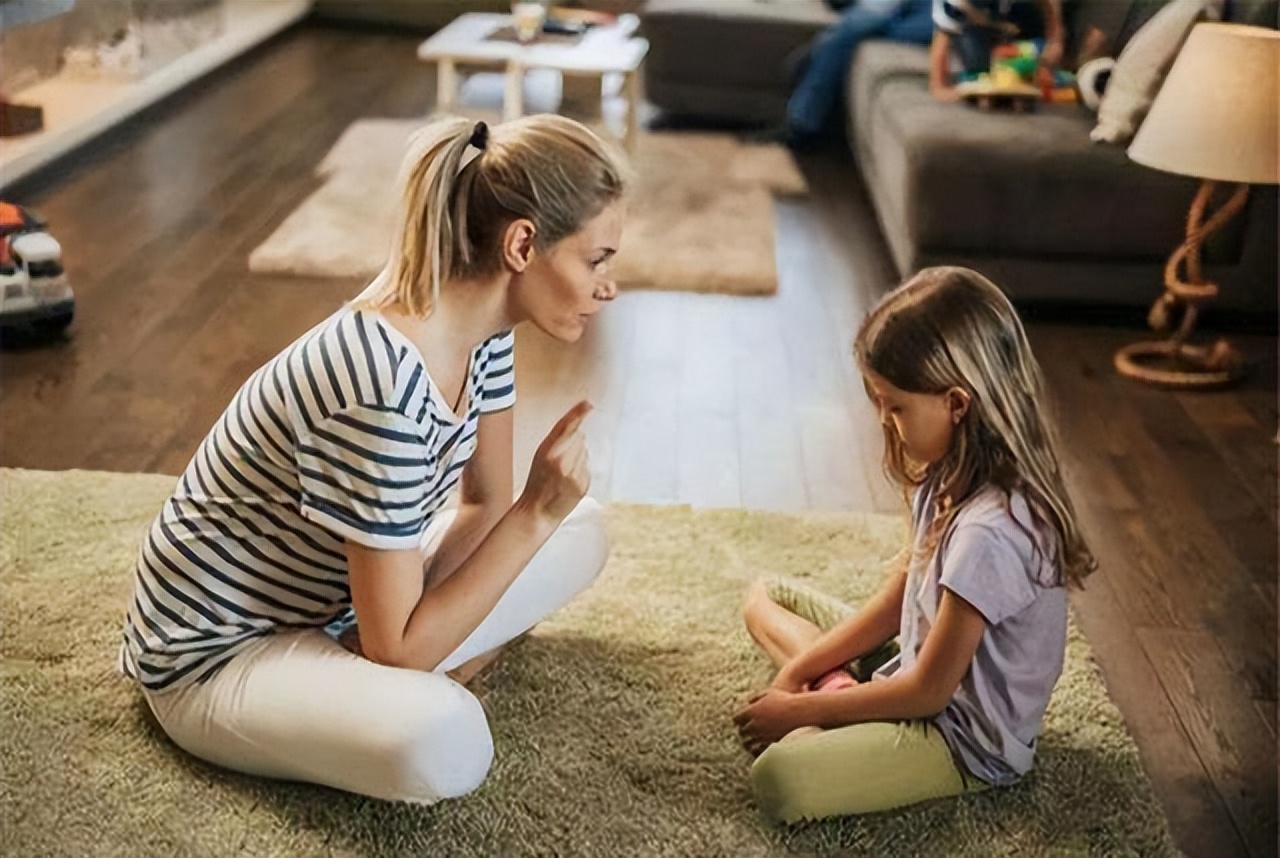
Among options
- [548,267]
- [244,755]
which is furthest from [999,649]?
[244,755]

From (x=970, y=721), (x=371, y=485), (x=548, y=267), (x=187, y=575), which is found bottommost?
(x=970, y=721)

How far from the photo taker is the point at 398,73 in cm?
604

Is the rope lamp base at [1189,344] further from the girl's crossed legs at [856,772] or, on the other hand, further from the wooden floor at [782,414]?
the girl's crossed legs at [856,772]

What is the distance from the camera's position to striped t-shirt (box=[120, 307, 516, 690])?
1487 mm

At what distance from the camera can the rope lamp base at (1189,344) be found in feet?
10.2

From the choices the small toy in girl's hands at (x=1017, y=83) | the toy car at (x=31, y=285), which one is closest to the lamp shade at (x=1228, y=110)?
the small toy in girl's hands at (x=1017, y=83)

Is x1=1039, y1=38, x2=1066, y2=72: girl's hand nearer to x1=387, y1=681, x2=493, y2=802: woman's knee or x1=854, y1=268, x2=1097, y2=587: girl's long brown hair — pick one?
x1=854, y1=268, x2=1097, y2=587: girl's long brown hair

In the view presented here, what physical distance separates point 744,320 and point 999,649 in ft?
6.09

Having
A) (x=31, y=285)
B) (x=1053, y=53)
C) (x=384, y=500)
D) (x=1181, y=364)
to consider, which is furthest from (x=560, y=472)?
(x=1053, y=53)

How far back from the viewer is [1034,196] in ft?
11.0

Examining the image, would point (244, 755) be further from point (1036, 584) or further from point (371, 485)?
point (1036, 584)

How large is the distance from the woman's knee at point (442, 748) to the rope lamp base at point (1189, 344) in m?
2.07

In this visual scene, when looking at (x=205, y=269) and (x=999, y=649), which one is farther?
(x=205, y=269)

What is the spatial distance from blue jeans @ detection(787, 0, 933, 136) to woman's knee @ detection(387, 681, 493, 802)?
3.74 metres
